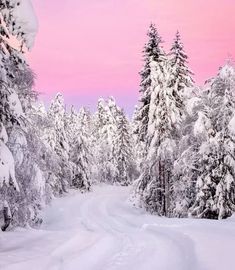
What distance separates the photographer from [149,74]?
3966 centimetres

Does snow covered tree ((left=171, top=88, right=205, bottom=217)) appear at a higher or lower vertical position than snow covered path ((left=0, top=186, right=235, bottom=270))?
higher

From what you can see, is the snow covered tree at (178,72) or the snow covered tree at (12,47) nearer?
the snow covered tree at (12,47)

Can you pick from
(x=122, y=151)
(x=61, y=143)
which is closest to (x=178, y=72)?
(x=61, y=143)

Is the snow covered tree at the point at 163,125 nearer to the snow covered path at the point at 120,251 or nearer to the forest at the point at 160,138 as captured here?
the forest at the point at 160,138

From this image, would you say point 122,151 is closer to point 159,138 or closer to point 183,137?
point 159,138

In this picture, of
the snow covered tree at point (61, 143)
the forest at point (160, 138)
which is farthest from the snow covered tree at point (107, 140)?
the forest at point (160, 138)

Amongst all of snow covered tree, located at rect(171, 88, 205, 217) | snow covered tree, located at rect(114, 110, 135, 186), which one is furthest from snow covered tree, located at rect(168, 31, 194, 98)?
snow covered tree, located at rect(114, 110, 135, 186)

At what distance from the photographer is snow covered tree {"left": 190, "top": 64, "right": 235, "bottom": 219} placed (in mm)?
28938

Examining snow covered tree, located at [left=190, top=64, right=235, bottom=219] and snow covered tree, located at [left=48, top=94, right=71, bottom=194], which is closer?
snow covered tree, located at [left=190, top=64, right=235, bottom=219]

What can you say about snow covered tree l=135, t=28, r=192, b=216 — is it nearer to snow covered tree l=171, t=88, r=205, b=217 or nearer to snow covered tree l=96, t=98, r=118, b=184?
snow covered tree l=171, t=88, r=205, b=217

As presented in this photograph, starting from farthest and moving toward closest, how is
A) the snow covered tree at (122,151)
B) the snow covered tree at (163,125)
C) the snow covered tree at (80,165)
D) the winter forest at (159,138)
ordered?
the snow covered tree at (122,151) → the snow covered tree at (80,165) → the snow covered tree at (163,125) → the winter forest at (159,138)

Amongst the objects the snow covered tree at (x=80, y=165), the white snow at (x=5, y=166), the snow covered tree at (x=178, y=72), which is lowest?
the white snow at (x=5, y=166)

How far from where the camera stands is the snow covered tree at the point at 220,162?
2894cm

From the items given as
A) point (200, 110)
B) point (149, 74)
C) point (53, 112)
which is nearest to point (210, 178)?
point (200, 110)
